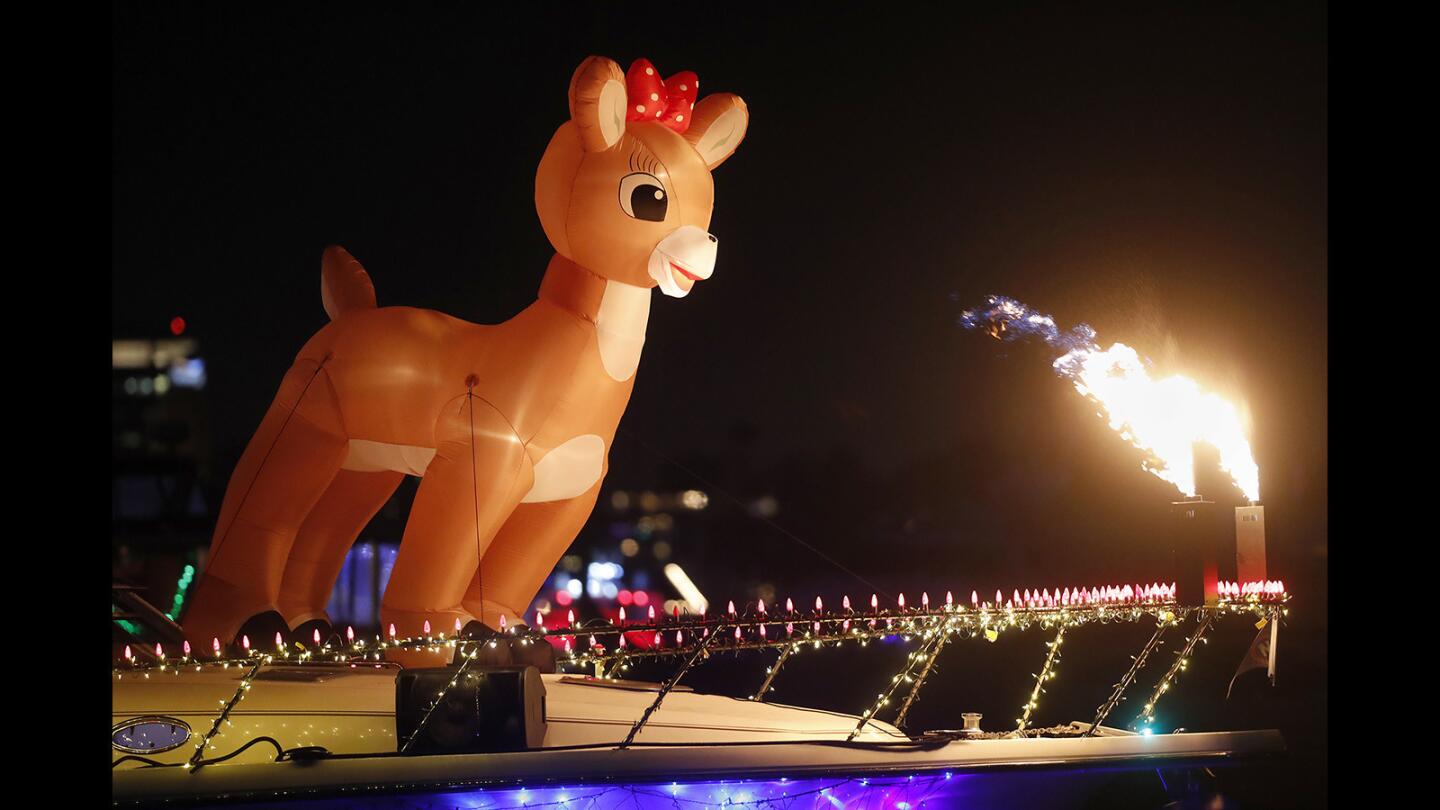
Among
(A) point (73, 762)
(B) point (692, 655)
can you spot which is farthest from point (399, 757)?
(A) point (73, 762)

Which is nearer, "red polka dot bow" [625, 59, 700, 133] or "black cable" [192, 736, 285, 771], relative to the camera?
"black cable" [192, 736, 285, 771]

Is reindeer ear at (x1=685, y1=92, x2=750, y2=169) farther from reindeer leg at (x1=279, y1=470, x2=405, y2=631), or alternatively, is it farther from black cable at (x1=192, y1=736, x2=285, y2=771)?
black cable at (x1=192, y1=736, x2=285, y2=771)

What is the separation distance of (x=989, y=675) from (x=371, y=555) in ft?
22.7

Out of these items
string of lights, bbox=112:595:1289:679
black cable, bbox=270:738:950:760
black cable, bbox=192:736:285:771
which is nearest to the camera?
black cable, bbox=192:736:285:771

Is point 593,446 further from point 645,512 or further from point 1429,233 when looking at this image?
point 645,512

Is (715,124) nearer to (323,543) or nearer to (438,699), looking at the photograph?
(323,543)

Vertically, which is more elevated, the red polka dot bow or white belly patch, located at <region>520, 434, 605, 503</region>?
the red polka dot bow

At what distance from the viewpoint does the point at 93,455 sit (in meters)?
2.97

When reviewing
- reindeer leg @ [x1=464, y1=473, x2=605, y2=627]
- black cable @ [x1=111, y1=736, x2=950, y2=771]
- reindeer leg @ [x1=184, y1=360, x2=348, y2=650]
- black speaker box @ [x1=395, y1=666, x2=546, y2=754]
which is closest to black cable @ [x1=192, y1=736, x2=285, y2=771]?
black cable @ [x1=111, y1=736, x2=950, y2=771]

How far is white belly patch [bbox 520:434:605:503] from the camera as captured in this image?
585 cm

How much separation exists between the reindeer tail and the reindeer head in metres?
1.02

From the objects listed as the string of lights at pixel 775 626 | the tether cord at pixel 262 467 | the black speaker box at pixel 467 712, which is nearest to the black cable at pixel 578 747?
the black speaker box at pixel 467 712

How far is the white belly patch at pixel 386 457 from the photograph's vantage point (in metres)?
6.05

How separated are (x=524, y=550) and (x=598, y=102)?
196cm
